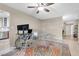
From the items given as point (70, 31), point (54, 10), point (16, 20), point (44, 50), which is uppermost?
point (54, 10)

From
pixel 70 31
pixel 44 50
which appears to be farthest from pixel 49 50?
pixel 70 31

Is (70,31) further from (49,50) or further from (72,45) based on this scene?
(49,50)

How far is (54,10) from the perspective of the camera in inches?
77.2

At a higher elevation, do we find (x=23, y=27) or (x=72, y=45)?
(x=23, y=27)

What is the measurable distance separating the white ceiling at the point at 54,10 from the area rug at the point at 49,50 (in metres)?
0.54

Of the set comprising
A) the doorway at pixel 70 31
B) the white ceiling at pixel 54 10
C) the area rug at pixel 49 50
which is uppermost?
the white ceiling at pixel 54 10

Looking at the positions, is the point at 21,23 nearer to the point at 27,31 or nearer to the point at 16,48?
the point at 27,31

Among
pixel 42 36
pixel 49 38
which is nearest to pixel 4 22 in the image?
pixel 42 36

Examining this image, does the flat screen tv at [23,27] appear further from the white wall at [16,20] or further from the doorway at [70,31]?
the doorway at [70,31]

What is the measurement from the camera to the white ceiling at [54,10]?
6.27 feet

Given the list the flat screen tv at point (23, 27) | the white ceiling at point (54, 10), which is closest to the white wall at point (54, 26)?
the white ceiling at point (54, 10)

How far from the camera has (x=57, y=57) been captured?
194cm

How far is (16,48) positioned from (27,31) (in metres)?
Result: 0.38

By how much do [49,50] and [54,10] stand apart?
0.76m
